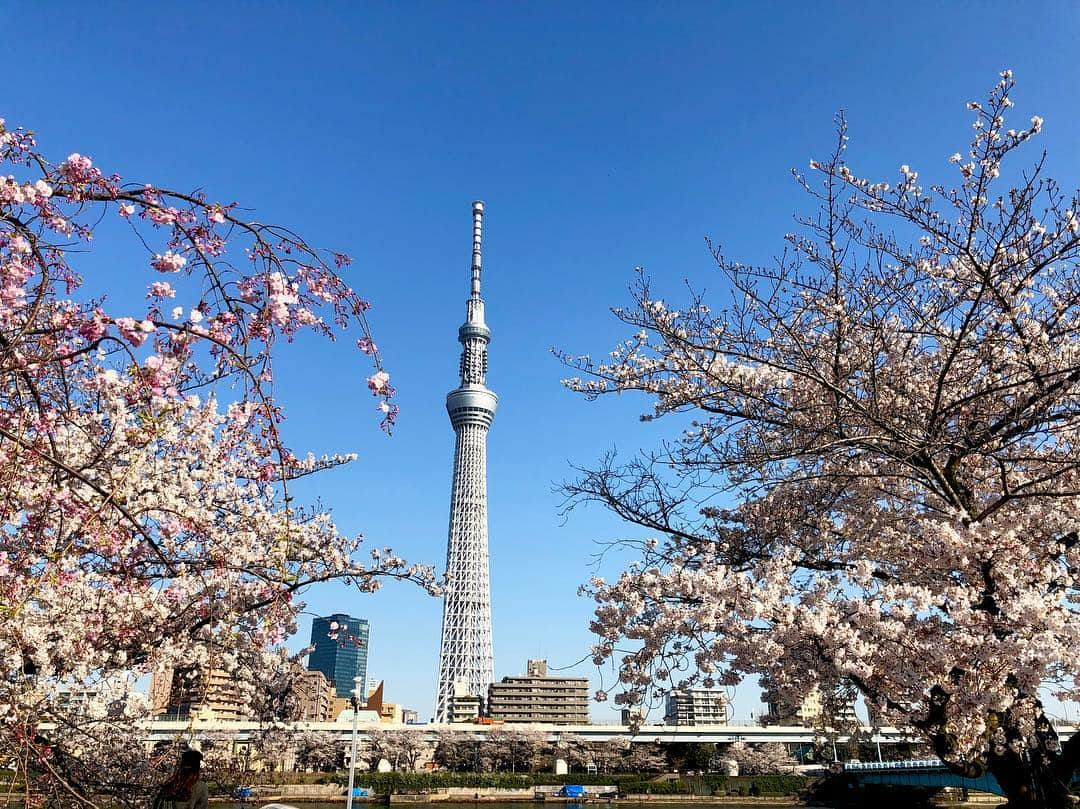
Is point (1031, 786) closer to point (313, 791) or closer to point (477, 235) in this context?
point (313, 791)

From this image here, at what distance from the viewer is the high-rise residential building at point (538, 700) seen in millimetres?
72875

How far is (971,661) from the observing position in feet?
14.7

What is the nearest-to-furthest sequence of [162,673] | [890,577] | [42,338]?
[42,338]
[890,577]
[162,673]

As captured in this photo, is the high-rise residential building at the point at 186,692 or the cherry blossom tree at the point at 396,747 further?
the cherry blossom tree at the point at 396,747

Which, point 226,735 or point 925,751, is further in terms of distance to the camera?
point 226,735

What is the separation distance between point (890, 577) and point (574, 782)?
146 ft

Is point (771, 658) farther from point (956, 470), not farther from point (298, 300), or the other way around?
point (298, 300)

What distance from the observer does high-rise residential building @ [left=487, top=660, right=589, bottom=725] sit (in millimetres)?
72875

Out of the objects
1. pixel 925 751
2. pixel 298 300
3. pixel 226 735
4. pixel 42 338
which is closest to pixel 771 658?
pixel 925 751

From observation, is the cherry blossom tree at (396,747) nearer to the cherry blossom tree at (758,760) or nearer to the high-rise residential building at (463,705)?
the high-rise residential building at (463,705)

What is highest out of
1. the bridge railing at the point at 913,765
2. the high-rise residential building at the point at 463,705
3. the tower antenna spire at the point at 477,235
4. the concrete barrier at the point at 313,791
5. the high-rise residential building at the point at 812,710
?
the tower antenna spire at the point at 477,235

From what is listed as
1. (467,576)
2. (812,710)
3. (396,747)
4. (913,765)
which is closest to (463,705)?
(467,576)

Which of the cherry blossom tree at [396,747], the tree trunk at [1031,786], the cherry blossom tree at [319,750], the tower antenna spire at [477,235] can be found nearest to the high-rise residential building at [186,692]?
the tree trunk at [1031,786]

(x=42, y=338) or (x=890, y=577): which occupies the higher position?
(x=42, y=338)
